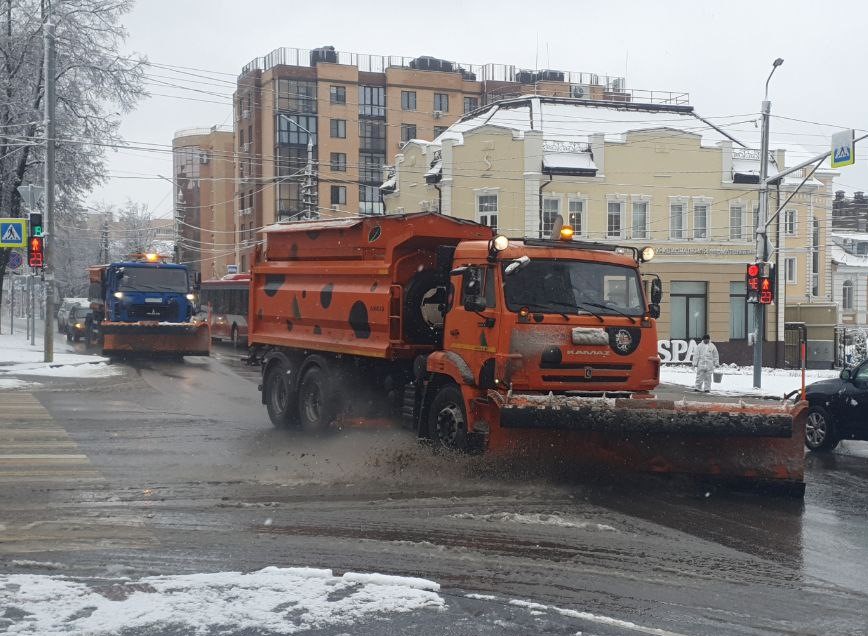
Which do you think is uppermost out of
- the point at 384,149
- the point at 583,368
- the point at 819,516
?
the point at 384,149

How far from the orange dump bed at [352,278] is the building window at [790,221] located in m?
38.8

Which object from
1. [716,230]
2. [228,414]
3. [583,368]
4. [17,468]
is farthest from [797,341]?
[17,468]

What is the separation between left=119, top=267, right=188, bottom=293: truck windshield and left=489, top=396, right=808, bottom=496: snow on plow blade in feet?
72.5

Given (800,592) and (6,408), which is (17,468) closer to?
(6,408)

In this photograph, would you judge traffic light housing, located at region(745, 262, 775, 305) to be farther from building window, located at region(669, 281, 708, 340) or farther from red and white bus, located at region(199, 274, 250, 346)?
red and white bus, located at region(199, 274, 250, 346)

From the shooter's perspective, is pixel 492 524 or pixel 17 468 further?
pixel 17 468

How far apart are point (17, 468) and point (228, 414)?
6.36 metres

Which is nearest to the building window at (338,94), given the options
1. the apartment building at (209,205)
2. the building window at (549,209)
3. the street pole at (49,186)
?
the apartment building at (209,205)

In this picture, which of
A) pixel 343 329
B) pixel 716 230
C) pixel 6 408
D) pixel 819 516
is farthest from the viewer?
pixel 716 230

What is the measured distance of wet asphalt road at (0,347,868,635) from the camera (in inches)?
248

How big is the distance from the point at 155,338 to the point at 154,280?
1.97 m

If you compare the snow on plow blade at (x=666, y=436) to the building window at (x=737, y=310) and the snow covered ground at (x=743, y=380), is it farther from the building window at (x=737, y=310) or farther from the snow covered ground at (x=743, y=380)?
the building window at (x=737, y=310)

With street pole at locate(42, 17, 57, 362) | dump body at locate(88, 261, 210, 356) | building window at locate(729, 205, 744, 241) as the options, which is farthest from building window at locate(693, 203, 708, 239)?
street pole at locate(42, 17, 57, 362)

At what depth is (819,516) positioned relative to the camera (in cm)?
951
